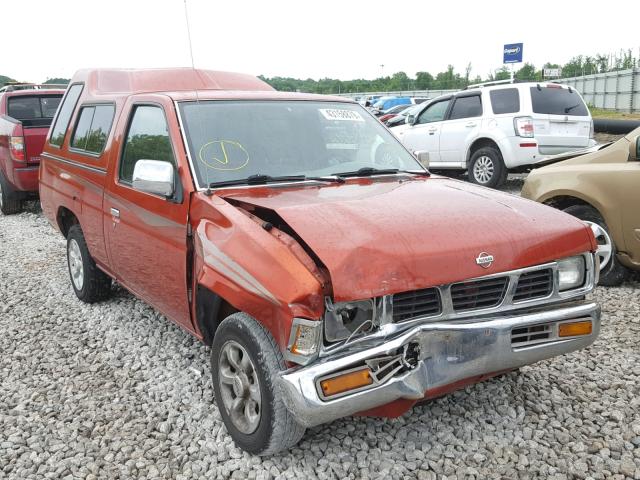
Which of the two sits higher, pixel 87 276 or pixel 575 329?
pixel 575 329

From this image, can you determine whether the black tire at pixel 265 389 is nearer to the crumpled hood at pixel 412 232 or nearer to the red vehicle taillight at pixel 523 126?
the crumpled hood at pixel 412 232

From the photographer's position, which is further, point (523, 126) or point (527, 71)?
point (527, 71)

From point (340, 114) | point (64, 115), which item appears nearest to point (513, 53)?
point (64, 115)

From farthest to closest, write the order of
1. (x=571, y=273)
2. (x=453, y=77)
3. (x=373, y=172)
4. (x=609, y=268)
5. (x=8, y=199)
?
(x=453, y=77) < (x=8, y=199) < (x=609, y=268) < (x=373, y=172) < (x=571, y=273)

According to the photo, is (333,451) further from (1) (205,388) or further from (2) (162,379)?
(2) (162,379)

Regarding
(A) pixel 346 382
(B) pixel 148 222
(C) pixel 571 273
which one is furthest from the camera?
(B) pixel 148 222

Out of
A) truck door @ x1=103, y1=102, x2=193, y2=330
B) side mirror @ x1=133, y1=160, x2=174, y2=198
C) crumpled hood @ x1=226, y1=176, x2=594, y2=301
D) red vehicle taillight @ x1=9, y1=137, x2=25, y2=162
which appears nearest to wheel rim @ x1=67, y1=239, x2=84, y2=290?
truck door @ x1=103, y1=102, x2=193, y2=330

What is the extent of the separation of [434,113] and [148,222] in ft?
30.2

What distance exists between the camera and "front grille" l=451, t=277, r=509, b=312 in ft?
8.98

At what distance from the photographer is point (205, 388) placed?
146 inches

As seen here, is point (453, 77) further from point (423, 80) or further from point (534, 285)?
point (534, 285)

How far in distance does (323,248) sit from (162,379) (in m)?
1.89

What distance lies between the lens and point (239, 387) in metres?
2.92

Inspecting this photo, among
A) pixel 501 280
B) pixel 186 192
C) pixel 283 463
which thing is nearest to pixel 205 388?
pixel 283 463
